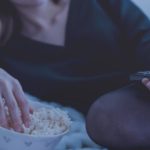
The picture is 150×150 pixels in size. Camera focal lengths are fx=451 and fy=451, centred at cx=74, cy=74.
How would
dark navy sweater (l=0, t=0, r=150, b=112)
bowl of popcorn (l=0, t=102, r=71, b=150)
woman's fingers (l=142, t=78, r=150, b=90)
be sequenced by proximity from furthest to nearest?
1. dark navy sweater (l=0, t=0, r=150, b=112)
2. woman's fingers (l=142, t=78, r=150, b=90)
3. bowl of popcorn (l=0, t=102, r=71, b=150)

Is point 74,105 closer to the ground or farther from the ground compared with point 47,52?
closer to the ground

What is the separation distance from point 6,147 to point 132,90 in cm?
38

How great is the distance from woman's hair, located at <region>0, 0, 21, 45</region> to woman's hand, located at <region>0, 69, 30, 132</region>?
1.32ft

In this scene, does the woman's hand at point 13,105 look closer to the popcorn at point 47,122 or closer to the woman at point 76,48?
the popcorn at point 47,122

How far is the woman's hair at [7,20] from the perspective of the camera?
1402 mm

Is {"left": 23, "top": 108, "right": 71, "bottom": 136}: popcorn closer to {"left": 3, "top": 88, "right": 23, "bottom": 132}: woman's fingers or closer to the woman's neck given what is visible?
{"left": 3, "top": 88, "right": 23, "bottom": 132}: woman's fingers

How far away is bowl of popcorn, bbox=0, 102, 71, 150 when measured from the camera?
93 centimetres

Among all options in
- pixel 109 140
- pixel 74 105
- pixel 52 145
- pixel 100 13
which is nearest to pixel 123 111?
pixel 109 140

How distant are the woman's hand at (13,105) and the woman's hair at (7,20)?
1.32 ft

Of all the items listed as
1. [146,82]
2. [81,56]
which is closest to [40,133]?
[146,82]

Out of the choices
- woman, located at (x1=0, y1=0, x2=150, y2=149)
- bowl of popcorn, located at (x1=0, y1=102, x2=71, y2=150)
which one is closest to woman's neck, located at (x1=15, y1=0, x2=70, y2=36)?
woman, located at (x1=0, y1=0, x2=150, y2=149)

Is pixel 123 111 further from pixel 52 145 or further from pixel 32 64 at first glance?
pixel 32 64

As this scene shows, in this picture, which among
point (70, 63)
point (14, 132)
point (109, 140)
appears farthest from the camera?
point (70, 63)

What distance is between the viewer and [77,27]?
1393 millimetres
